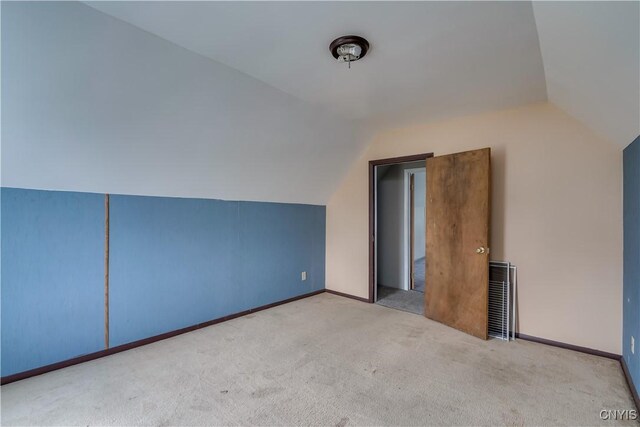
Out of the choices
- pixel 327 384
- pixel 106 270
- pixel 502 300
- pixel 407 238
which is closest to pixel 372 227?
pixel 407 238

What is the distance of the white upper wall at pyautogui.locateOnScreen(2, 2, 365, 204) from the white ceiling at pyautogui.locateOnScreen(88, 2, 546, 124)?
0.55 ft

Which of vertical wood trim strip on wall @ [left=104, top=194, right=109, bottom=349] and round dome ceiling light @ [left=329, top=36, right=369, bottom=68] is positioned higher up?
round dome ceiling light @ [left=329, top=36, right=369, bottom=68]

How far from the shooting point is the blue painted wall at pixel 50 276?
202 cm

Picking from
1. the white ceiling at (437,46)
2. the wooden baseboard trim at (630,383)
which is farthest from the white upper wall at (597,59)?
the wooden baseboard trim at (630,383)

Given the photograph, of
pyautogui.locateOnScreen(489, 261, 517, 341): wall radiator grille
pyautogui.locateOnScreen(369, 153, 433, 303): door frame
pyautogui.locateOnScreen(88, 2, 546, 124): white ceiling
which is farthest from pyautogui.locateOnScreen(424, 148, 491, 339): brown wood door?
pyautogui.locateOnScreen(369, 153, 433, 303): door frame

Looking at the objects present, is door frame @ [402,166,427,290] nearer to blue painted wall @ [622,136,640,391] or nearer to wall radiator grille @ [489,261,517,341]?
wall radiator grille @ [489,261,517,341]

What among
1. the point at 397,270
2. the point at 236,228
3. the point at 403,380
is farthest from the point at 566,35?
the point at 397,270

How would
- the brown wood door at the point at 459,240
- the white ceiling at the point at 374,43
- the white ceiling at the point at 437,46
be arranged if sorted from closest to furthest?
the white ceiling at the point at 437,46, the white ceiling at the point at 374,43, the brown wood door at the point at 459,240

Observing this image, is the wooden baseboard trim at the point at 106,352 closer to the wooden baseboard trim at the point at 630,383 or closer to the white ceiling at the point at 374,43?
the white ceiling at the point at 374,43

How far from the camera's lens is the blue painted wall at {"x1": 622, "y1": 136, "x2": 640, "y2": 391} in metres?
1.89

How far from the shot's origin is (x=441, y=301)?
3.12 m

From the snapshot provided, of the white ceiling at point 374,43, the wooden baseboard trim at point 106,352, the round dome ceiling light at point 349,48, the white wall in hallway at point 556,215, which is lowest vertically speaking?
the wooden baseboard trim at point 106,352

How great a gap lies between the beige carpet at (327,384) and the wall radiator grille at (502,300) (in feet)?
0.52

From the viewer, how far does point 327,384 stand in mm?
2018
